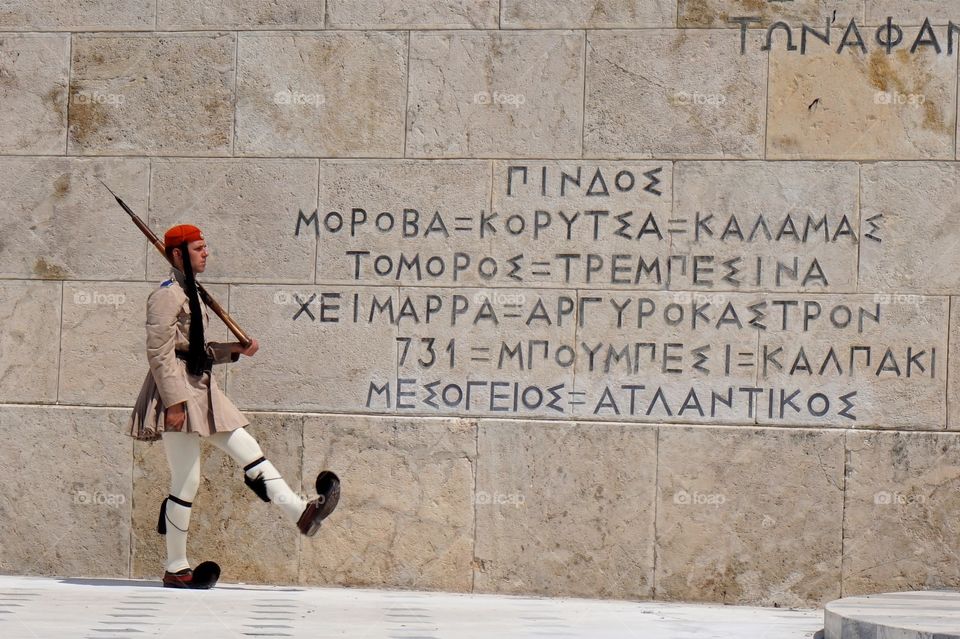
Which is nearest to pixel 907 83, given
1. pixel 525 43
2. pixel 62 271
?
pixel 525 43

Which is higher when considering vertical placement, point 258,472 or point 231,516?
point 258,472

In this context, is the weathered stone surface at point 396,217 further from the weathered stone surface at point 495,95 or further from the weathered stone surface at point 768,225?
the weathered stone surface at point 768,225

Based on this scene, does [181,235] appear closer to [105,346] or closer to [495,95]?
[105,346]

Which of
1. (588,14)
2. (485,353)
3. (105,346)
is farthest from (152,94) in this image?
(588,14)

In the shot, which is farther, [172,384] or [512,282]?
[512,282]

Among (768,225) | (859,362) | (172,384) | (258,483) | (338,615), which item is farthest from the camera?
(768,225)

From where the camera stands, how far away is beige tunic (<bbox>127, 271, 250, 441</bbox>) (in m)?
8.55

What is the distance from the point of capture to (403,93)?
9.57m

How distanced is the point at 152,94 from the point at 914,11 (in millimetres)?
5093

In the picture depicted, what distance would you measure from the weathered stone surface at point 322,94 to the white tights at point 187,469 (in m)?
2.08

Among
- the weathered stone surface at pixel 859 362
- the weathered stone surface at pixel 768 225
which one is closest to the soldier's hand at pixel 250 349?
the weathered stone surface at pixel 768 225

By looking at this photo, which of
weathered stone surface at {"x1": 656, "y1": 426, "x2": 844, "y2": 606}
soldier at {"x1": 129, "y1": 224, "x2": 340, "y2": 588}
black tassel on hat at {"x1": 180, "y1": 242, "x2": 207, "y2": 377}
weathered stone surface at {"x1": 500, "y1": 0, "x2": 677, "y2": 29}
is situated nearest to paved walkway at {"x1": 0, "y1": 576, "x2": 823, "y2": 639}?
weathered stone surface at {"x1": 656, "y1": 426, "x2": 844, "y2": 606}

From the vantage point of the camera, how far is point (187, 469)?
28.7 feet

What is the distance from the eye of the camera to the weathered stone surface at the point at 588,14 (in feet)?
30.8
